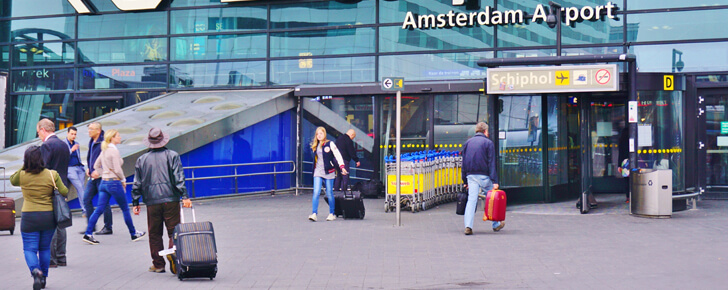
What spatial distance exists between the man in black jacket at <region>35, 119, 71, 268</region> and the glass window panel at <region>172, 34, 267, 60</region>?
1144 cm

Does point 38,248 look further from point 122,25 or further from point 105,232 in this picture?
point 122,25

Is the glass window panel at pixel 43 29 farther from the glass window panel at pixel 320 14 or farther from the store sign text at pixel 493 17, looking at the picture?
the store sign text at pixel 493 17

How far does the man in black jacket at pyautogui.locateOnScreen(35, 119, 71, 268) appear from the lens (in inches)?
382

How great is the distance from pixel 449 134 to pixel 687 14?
18.5 ft

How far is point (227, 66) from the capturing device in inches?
842

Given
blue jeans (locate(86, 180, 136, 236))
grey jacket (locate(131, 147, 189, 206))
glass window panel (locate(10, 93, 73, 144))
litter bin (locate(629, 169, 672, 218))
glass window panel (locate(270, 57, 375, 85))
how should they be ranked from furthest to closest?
glass window panel (locate(10, 93, 73, 144)) < glass window panel (locate(270, 57, 375, 85)) < litter bin (locate(629, 169, 672, 218)) < blue jeans (locate(86, 180, 136, 236)) < grey jacket (locate(131, 147, 189, 206))

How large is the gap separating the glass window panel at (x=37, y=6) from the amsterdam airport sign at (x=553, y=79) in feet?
40.9

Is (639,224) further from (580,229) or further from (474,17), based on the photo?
(474,17)

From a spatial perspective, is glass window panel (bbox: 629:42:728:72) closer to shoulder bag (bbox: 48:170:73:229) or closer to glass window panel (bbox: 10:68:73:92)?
shoulder bag (bbox: 48:170:73:229)

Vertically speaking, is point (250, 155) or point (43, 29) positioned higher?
point (43, 29)

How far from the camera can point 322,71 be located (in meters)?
20.6

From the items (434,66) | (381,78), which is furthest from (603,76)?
(381,78)

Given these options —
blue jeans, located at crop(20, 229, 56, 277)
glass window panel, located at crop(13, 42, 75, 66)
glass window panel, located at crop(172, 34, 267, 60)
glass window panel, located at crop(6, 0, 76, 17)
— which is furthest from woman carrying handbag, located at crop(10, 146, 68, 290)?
glass window panel, located at crop(6, 0, 76, 17)

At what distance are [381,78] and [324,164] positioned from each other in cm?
560
